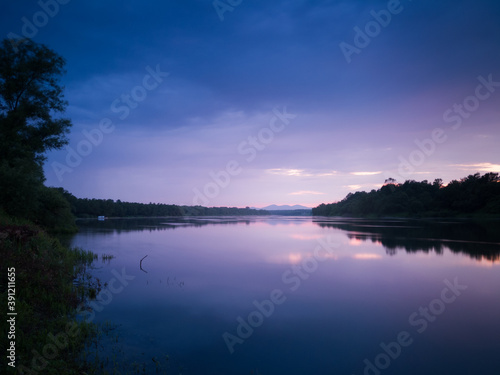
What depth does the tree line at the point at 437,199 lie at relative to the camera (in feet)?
228

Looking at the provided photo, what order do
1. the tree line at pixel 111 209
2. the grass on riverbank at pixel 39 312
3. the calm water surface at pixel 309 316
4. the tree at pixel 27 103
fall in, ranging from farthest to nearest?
the tree line at pixel 111 209 < the tree at pixel 27 103 < the calm water surface at pixel 309 316 < the grass on riverbank at pixel 39 312

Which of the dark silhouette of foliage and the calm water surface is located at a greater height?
the dark silhouette of foliage

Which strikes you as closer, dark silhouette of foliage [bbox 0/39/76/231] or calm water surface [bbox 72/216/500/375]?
calm water surface [bbox 72/216/500/375]

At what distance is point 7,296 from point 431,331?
10915 mm

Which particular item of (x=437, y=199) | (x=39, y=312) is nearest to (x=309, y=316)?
(x=39, y=312)

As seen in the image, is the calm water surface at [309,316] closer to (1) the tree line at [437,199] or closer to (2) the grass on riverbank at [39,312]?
(2) the grass on riverbank at [39,312]

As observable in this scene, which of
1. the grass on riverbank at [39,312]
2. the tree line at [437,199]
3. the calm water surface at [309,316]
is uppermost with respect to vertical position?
the tree line at [437,199]

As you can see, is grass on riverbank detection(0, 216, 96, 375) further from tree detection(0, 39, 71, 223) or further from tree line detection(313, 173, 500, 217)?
tree line detection(313, 173, 500, 217)

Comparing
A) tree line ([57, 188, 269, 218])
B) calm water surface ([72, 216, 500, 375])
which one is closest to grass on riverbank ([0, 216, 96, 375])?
calm water surface ([72, 216, 500, 375])

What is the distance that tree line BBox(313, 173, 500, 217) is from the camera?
228 feet

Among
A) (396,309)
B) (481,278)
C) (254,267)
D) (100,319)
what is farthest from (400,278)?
(100,319)

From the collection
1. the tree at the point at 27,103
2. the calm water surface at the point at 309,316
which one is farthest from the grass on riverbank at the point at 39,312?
the tree at the point at 27,103

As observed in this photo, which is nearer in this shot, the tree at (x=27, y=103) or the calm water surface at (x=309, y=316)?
the calm water surface at (x=309, y=316)

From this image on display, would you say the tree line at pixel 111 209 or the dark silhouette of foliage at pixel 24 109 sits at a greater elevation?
the dark silhouette of foliage at pixel 24 109
